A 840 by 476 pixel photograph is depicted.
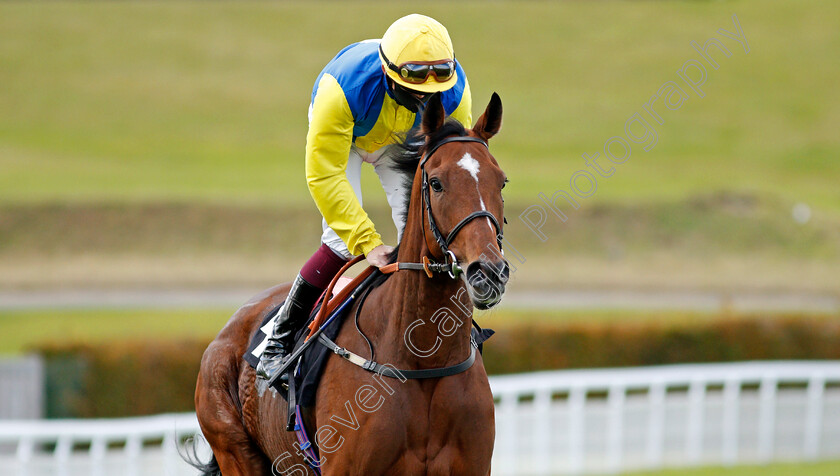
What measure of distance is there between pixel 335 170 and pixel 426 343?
2.60ft

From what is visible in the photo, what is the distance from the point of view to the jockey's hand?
3.62 metres

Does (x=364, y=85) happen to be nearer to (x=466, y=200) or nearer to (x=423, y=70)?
(x=423, y=70)

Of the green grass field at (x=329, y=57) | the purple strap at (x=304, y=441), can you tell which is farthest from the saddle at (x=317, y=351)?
the green grass field at (x=329, y=57)

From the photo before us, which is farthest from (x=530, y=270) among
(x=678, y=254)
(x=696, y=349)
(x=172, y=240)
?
(x=696, y=349)

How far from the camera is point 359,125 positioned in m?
3.94

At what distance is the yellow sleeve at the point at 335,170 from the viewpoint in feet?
12.1

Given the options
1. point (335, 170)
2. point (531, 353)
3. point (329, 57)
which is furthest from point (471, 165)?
point (329, 57)

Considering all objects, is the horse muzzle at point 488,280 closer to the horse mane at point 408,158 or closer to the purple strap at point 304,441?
the horse mane at point 408,158

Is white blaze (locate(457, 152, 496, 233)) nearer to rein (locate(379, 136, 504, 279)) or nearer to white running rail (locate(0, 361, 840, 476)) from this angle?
rein (locate(379, 136, 504, 279))

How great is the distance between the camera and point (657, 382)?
823 cm

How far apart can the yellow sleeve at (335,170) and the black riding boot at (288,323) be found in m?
0.43

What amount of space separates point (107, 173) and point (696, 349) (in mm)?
20615

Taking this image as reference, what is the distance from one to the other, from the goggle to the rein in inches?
14.1

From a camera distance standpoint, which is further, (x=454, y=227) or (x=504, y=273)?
(x=454, y=227)
